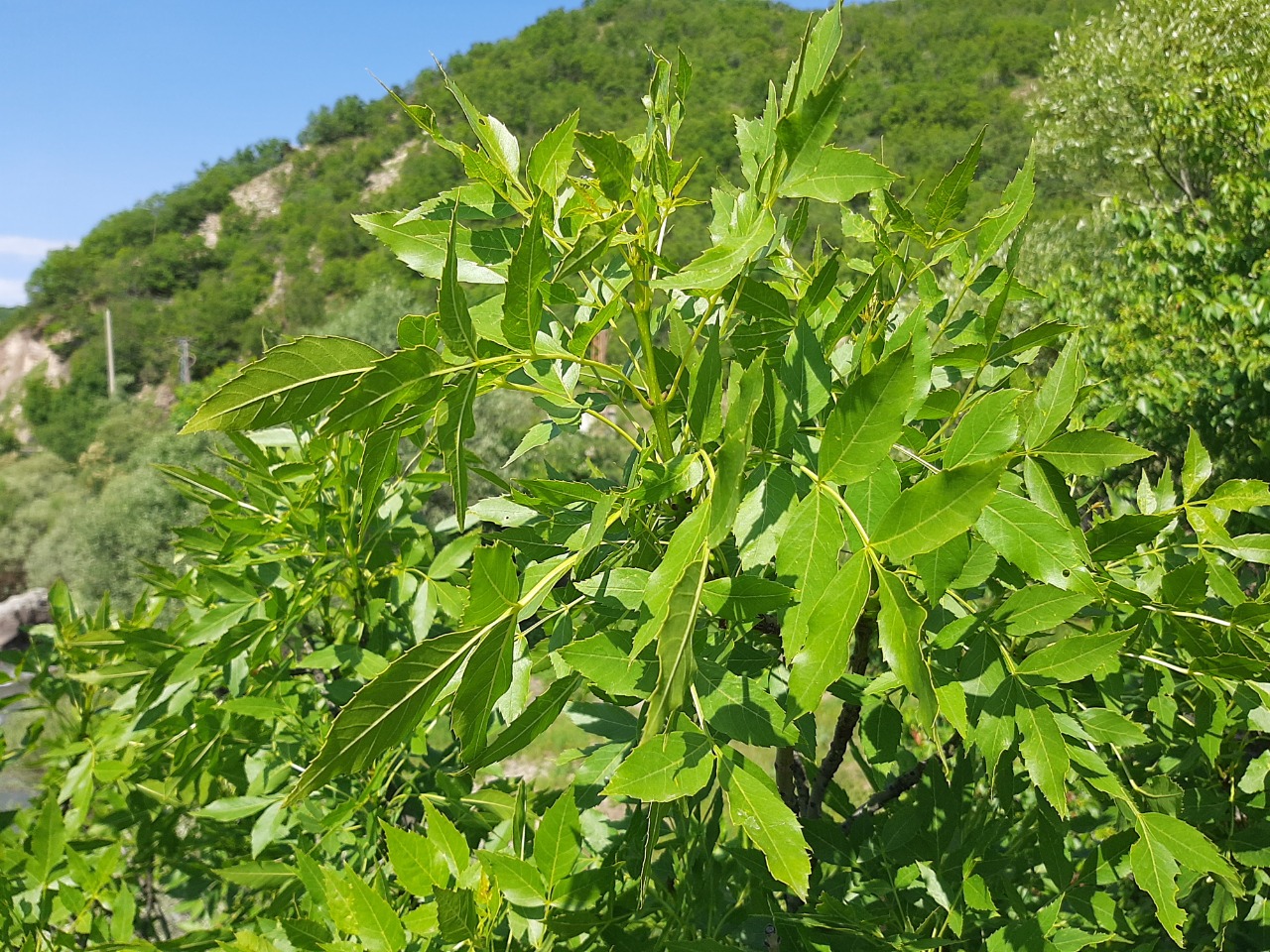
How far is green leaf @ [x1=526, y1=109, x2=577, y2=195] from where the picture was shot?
0.71m

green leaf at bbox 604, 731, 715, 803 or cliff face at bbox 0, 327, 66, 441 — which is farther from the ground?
cliff face at bbox 0, 327, 66, 441

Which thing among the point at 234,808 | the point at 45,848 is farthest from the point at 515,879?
the point at 45,848

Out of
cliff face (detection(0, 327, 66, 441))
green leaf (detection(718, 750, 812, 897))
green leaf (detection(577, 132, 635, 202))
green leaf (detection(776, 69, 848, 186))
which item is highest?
cliff face (detection(0, 327, 66, 441))

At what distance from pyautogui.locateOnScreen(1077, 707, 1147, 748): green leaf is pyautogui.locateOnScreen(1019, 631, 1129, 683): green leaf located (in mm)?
92

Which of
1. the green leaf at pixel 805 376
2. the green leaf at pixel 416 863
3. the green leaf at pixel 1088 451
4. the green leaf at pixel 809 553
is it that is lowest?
the green leaf at pixel 416 863

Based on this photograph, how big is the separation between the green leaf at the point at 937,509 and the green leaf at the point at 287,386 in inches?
15.1

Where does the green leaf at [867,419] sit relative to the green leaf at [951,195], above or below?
below

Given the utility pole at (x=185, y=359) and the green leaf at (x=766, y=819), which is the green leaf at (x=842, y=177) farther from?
the utility pole at (x=185, y=359)

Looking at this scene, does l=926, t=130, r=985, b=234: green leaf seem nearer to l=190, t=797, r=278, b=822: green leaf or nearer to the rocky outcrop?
l=190, t=797, r=278, b=822: green leaf

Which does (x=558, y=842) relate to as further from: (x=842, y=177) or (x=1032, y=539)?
(x=842, y=177)

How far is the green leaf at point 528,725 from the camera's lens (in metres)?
0.63

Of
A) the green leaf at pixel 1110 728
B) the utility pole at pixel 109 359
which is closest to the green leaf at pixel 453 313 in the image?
the green leaf at pixel 1110 728

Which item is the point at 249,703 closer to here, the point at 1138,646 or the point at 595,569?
the point at 595,569

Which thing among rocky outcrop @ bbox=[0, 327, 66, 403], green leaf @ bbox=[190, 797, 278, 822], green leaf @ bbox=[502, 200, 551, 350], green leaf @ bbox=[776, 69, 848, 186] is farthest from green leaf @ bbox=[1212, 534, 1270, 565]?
rocky outcrop @ bbox=[0, 327, 66, 403]
